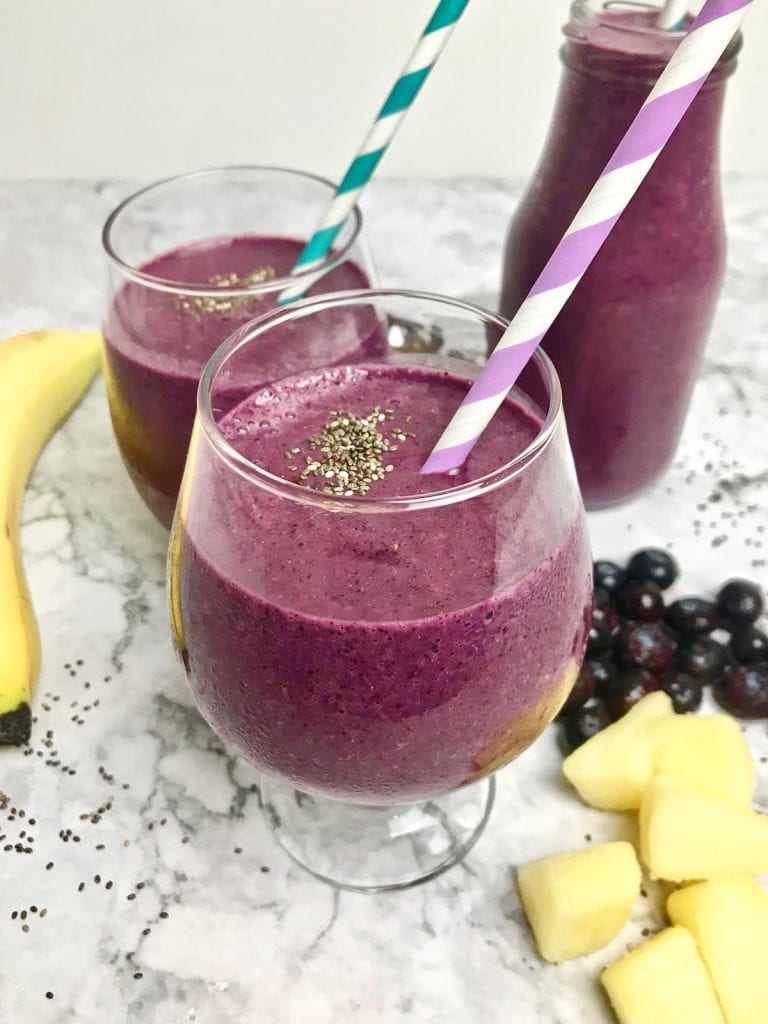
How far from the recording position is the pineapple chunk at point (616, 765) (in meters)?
1.00

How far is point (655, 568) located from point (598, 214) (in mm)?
603

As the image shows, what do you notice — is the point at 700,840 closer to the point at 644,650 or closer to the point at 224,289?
the point at 644,650

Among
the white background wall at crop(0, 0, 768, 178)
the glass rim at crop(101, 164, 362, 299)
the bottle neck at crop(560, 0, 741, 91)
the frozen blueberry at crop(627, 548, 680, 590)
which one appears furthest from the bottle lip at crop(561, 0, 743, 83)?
the white background wall at crop(0, 0, 768, 178)

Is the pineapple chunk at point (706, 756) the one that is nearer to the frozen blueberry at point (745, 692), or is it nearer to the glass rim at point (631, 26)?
the frozen blueberry at point (745, 692)

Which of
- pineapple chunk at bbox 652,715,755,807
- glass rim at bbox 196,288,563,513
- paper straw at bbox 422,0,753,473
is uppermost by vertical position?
paper straw at bbox 422,0,753,473

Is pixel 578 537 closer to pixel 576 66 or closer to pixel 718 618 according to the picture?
pixel 718 618

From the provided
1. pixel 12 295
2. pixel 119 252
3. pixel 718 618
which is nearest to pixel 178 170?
pixel 12 295

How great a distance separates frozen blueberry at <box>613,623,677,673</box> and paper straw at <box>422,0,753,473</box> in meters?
0.41

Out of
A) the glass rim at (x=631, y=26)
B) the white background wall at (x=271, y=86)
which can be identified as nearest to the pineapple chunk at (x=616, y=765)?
the glass rim at (x=631, y=26)

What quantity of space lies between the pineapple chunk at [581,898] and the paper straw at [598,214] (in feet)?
1.27

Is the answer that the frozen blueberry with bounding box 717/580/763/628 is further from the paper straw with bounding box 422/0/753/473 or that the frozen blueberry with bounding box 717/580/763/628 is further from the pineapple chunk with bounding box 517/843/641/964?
the paper straw with bounding box 422/0/753/473

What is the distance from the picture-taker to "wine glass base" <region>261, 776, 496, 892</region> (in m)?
1.00

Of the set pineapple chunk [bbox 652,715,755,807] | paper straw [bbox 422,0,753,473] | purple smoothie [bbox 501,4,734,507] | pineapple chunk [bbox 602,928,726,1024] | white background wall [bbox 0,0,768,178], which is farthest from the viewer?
white background wall [bbox 0,0,768,178]

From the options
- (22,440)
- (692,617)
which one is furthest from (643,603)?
(22,440)
